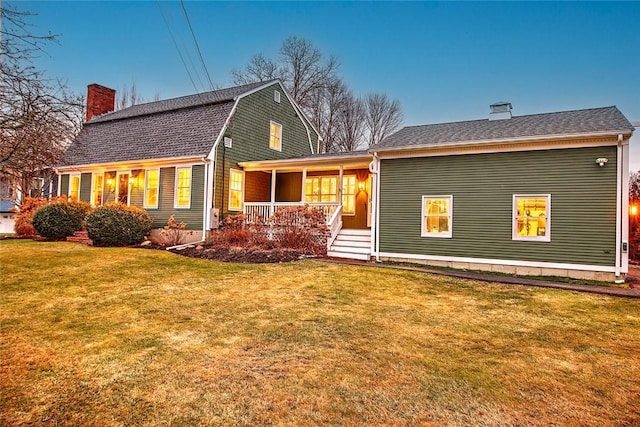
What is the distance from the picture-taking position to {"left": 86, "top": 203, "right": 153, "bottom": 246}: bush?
38.7 ft

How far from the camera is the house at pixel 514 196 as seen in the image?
27.0 feet

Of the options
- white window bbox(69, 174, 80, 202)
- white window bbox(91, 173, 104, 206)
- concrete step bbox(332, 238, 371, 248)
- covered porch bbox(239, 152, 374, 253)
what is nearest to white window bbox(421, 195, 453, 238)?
concrete step bbox(332, 238, 371, 248)

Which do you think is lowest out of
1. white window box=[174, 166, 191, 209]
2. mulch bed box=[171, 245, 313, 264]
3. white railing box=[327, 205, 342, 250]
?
mulch bed box=[171, 245, 313, 264]

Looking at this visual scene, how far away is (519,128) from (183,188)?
11137 mm

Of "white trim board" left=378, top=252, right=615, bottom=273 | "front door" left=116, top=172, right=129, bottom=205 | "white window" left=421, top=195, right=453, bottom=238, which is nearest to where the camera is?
"white trim board" left=378, top=252, right=615, bottom=273

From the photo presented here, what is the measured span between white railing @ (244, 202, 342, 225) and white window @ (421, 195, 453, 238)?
3111 millimetres

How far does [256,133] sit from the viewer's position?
590 inches

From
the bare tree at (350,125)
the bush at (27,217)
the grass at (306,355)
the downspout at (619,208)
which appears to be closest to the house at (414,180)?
the downspout at (619,208)

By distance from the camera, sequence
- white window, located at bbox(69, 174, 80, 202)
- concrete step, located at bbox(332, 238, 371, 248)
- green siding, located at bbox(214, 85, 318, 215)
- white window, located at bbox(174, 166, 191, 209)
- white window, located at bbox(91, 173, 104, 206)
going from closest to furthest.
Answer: concrete step, located at bbox(332, 238, 371, 248)
white window, located at bbox(174, 166, 191, 209)
green siding, located at bbox(214, 85, 318, 215)
white window, located at bbox(91, 173, 104, 206)
white window, located at bbox(69, 174, 80, 202)

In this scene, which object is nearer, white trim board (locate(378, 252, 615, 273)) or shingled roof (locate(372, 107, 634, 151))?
white trim board (locate(378, 252, 615, 273))

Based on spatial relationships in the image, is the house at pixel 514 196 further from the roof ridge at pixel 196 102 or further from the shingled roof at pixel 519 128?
the roof ridge at pixel 196 102

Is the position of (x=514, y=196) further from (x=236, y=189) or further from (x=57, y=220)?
(x=57, y=220)

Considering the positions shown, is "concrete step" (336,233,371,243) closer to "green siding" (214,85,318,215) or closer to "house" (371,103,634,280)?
"house" (371,103,634,280)

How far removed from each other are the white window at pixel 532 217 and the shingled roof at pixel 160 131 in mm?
9787
